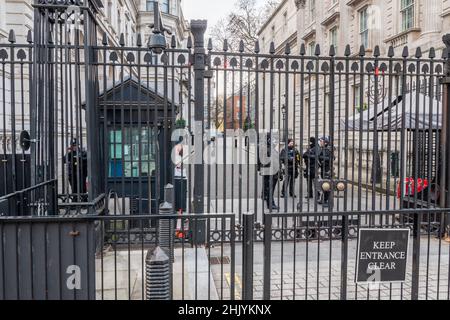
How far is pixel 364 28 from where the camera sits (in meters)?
18.3

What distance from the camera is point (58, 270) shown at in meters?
2.94

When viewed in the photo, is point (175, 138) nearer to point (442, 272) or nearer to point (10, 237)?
point (10, 237)

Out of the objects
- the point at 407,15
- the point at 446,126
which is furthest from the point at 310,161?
the point at 407,15

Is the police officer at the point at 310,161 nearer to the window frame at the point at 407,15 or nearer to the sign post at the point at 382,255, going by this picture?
the sign post at the point at 382,255

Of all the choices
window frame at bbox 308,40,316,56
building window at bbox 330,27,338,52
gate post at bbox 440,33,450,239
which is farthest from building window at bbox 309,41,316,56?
gate post at bbox 440,33,450,239

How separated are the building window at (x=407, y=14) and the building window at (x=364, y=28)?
2862 millimetres

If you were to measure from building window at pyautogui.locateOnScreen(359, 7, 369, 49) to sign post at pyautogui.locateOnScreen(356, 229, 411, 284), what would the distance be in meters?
16.5

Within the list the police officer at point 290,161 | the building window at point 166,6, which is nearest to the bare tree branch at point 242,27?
the building window at point 166,6

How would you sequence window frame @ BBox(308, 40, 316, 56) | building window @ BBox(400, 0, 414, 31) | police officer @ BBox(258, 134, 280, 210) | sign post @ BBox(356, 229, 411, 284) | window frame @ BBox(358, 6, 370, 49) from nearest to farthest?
sign post @ BBox(356, 229, 411, 284)
police officer @ BBox(258, 134, 280, 210)
building window @ BBox(400, 0, 414, 31)
window frame @ BBox(358, 6, 370, 49)
window frame @ BBox(308, 40, 316, 56)

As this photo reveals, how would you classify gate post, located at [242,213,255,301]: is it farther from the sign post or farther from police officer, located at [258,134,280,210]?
police officer, located at [258,134,280,210]

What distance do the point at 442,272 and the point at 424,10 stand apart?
1150 centimetres

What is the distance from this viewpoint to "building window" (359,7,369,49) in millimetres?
18034

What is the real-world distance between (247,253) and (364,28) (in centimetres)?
1803

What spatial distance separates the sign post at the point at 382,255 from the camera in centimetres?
341
